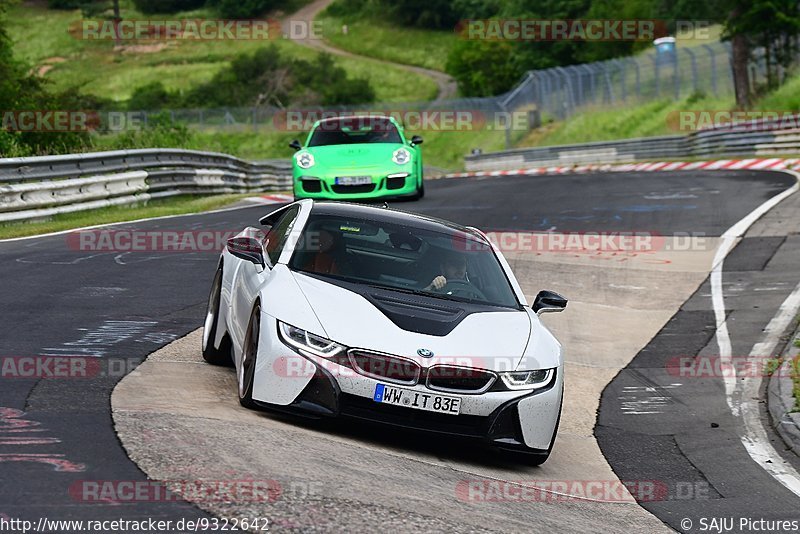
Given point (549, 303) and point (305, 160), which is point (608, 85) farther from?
point (549, 303)

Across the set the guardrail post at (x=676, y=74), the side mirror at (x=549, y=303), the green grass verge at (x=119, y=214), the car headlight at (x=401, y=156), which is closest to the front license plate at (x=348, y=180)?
the car headlight at (x=401, y=156)

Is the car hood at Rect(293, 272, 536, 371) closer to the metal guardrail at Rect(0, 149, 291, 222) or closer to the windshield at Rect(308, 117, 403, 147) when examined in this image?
the metal guardrail at Rect(0, 149, 291, 222)

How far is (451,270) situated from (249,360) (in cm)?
166

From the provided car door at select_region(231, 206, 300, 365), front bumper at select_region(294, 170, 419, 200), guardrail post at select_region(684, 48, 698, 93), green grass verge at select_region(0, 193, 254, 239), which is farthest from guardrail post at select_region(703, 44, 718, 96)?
car door at select_region(231, 206, 300, 365)

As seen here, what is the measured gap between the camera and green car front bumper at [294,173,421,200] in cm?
1994

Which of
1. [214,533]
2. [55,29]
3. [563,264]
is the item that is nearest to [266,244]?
[214,533]

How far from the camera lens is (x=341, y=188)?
20.0m

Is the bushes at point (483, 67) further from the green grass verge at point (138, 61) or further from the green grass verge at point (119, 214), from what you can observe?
the green grass verge at point (119, 214)

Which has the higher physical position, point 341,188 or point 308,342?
point 308,342

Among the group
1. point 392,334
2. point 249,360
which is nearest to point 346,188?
point 249,360

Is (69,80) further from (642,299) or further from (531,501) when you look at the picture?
(531,501)

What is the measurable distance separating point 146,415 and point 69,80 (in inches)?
4125

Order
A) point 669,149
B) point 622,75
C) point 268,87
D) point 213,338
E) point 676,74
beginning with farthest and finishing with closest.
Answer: point 268,87 < point 622,75 < point 676,74 < point 669,149 < point 213,338

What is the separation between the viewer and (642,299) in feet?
46.7
